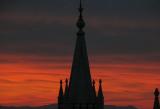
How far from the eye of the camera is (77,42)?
143 meters

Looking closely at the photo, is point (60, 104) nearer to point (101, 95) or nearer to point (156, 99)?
point (101, 95)

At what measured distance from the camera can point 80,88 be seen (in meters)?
140

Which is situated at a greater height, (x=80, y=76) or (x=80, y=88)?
(x=80, y=76)

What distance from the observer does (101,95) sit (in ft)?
469

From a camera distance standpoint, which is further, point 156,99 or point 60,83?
point 60,83

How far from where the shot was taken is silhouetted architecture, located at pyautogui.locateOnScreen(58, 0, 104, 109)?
457 ft

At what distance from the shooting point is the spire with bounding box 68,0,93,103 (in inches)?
5502

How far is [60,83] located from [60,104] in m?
4.13

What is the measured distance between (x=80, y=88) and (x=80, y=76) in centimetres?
179

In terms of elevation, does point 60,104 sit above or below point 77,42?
below

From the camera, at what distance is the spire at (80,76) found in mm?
139750

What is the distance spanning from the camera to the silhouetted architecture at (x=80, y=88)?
457 ft

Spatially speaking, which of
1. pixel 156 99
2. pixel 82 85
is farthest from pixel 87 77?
pixel 156 99

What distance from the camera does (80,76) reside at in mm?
141000
